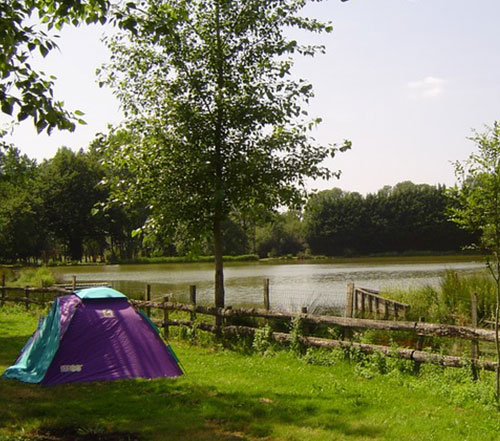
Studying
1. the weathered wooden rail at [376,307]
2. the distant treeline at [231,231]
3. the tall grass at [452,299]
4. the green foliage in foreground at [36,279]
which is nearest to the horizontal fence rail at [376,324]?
the weathered wooden rail at [376,307]

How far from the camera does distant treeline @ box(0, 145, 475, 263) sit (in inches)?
2697

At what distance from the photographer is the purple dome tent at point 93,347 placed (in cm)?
859

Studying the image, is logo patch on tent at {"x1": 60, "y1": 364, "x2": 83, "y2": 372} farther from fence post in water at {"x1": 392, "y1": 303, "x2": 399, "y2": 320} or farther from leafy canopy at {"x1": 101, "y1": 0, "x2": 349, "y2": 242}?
fence post in water at {"x1": 392, "y1": 303, "x2": 399, "y2": 320}

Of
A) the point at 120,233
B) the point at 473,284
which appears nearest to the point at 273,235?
the point at 120,233

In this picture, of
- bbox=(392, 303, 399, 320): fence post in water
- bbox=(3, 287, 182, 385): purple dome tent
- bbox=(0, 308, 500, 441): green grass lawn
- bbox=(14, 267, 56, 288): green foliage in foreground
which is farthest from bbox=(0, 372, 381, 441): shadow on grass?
bbox=(14, 267, 56, 288): green foliage in foreground

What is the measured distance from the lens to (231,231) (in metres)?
60.6

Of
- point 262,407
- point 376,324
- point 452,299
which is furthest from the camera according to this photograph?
point 452,299

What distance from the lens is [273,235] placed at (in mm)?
91000

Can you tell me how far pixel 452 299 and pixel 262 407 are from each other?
1174cm

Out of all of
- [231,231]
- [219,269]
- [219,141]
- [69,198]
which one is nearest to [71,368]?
[219,269]

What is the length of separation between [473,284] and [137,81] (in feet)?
40.9

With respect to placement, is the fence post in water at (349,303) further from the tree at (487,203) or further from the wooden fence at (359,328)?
the tree at (487,203)

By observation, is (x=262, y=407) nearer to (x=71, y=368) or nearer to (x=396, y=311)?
(x=71, y=368)

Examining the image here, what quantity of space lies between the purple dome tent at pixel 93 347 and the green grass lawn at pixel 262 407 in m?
0.25
